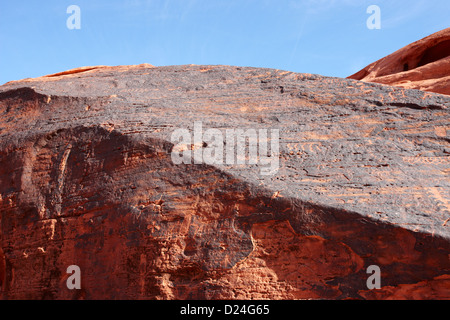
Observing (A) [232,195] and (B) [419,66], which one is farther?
(B) [419,66]

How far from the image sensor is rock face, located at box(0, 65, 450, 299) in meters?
3.83

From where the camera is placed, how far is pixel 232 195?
167 inches

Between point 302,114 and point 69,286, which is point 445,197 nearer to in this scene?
point 302,114

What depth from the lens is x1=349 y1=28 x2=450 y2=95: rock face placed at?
1021 cm

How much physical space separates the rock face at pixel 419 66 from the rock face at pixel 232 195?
5.74 metres

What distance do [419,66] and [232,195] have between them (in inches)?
459

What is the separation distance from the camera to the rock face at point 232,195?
3830mm

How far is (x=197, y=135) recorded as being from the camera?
478cm

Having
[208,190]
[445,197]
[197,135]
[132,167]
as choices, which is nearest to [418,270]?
[445,197]

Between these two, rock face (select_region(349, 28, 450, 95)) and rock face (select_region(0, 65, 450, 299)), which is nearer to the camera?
rock face (select_region(0, 65, 450, 299))

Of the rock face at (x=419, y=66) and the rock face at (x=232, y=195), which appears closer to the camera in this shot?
the rock face at (x=232, y=195)

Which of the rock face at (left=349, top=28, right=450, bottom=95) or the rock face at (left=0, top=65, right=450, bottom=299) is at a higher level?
the rock face at (left=349, top=28, right=450, bottom=95)

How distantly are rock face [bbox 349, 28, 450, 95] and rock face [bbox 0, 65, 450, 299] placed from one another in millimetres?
5738

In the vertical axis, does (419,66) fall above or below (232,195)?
above
